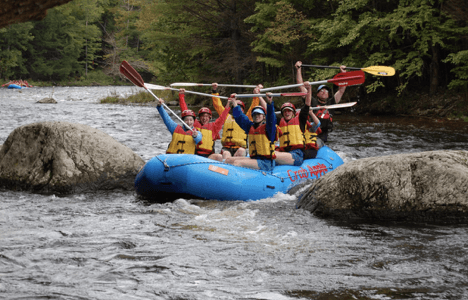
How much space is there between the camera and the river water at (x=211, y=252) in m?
3.51

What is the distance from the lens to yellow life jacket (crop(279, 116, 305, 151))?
720 centimetres

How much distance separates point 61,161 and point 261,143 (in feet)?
9.41

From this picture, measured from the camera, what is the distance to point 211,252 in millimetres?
4359

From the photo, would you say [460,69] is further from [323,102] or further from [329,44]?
[323,102]

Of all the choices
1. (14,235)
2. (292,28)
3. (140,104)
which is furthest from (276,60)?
(14,235)

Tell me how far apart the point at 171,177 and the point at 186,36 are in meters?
17.5

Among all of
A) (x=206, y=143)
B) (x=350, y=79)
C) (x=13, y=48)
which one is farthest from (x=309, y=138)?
(x=13, y=48)

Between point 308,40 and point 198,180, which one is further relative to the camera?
point 308,40

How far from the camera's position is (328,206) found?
5453 millimetres

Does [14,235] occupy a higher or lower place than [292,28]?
lower

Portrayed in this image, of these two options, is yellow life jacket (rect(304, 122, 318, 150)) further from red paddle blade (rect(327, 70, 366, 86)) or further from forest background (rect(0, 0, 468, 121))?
forest background (rect(0, 0, 468, 121))

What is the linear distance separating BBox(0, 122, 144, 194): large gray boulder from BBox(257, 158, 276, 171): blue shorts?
1.95 metres

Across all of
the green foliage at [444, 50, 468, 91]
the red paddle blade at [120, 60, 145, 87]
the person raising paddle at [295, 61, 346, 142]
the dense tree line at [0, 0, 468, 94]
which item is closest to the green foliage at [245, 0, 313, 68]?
the dense tree line at [0, 0, 468, 94]

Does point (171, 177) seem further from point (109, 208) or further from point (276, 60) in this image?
point (276, 60)
